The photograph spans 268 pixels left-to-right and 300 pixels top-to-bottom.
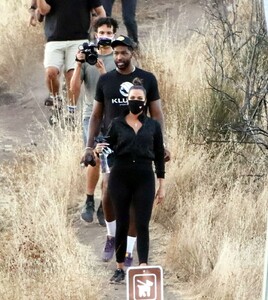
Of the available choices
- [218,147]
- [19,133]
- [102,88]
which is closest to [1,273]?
[102,88]

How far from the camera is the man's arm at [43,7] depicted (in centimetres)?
802

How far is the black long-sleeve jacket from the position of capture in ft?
18.4

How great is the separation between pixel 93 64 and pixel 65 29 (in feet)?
6.08

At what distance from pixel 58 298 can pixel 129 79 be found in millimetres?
1473

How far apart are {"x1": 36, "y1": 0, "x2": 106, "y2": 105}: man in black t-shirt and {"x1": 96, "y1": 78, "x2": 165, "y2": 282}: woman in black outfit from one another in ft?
8.23

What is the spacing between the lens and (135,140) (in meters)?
5.62

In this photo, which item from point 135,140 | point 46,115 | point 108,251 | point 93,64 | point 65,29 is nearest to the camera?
point 135,140

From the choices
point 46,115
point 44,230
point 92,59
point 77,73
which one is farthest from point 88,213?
point 46,115

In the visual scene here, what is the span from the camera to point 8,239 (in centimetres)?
652

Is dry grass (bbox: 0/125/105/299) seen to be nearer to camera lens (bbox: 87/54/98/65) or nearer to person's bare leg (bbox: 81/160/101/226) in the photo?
person's bare leg (bbox: 81/160/101/226)

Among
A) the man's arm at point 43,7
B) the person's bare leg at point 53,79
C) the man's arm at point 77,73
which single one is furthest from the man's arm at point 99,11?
the man's arm at point 77,73

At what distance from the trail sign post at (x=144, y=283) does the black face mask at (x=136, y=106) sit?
53.4 inches

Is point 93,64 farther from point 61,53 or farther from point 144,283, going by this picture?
point 144,283

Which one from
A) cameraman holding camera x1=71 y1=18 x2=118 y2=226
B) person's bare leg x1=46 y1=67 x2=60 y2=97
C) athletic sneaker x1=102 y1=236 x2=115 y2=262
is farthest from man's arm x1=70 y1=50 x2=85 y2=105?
person's bare leg x1=46 y1=67 x2=60 y2=97
